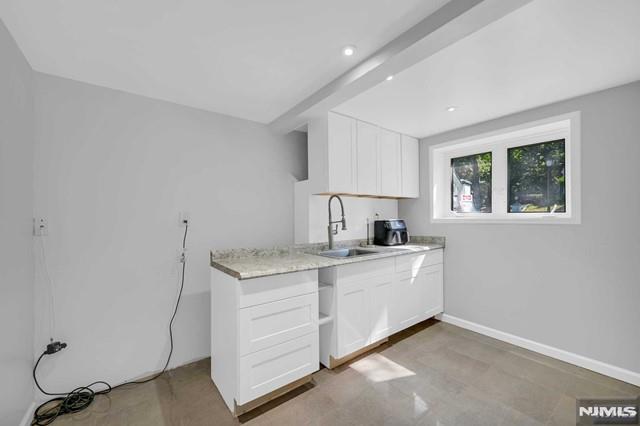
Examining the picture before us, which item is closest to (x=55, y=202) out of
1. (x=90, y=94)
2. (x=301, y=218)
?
(x=90, y=94)

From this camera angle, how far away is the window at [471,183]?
294 centimetres

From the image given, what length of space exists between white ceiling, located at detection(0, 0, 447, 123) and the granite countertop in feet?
4.28

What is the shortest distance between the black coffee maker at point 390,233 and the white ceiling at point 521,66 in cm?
115

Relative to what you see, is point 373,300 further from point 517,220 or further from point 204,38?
point 204,38

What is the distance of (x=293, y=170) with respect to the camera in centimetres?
292

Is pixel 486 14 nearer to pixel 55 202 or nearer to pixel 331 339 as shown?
pixel 331 339

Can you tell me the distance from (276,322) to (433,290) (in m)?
1.95

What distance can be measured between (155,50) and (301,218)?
1755 mm

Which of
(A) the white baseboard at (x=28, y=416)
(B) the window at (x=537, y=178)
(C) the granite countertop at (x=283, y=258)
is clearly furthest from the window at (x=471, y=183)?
(A) the white baseboard at (x=28, y=416)

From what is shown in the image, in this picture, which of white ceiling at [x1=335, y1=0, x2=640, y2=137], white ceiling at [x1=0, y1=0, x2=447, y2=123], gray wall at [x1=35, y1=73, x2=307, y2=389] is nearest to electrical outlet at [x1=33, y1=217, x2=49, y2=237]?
gray wall at [x1=35, y1=73, x2=307, y2=389]

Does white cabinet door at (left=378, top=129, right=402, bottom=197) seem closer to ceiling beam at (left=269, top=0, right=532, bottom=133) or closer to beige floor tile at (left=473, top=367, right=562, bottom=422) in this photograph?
ceiling beam at (left=269, top=0, right=532, bottom=133)

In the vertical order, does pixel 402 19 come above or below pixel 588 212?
above

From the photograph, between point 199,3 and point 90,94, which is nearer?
point 199,3

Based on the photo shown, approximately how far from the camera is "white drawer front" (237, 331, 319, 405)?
1.64 m
